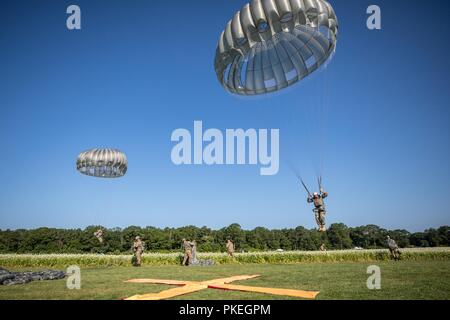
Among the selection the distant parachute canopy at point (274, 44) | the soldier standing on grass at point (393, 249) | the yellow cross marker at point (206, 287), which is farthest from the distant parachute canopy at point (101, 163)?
the soldier standing on grass at point (393, 249)

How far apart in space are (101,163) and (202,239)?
3270 centimetres

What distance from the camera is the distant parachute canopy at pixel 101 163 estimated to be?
2258 centimetres

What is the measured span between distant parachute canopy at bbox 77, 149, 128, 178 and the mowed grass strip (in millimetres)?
5734

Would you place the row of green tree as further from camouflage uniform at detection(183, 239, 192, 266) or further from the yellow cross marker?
the yellow cross marker

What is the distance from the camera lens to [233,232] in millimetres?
56094

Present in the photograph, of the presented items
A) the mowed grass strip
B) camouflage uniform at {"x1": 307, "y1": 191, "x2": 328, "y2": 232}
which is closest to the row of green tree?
the mowed grass strip

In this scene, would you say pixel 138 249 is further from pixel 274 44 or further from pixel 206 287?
pixel 274 44

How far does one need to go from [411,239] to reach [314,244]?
22.0 metres

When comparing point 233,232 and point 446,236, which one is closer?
point 233,232

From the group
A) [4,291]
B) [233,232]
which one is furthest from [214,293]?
[233,232]

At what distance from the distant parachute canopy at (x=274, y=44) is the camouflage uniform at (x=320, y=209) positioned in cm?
465

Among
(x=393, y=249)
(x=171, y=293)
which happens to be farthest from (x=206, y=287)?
(x=393, y=249)
